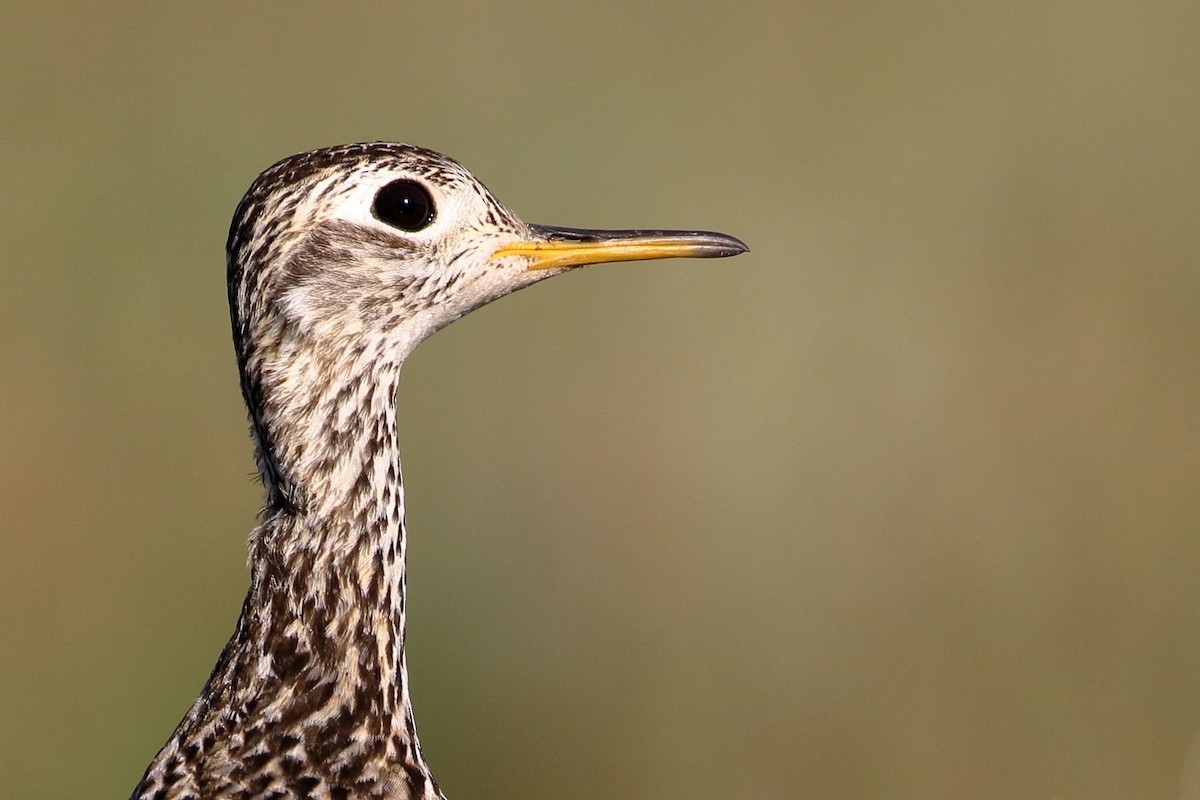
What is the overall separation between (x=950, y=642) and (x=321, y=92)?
6.89 metres

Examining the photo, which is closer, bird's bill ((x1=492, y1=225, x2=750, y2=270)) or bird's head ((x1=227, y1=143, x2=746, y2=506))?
bird's head ((x1=227, y1=143, x2=746, y2=506))

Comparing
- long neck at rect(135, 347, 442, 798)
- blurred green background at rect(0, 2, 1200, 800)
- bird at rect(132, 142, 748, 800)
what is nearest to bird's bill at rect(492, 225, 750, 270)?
bird at rect(132, 142, 748, 800)

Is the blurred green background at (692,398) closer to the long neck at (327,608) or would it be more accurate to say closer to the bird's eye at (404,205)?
the long neck at (327,608)

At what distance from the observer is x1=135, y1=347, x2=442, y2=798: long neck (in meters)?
5.12

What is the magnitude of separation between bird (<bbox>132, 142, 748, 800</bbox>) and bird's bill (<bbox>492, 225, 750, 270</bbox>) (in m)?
0.25

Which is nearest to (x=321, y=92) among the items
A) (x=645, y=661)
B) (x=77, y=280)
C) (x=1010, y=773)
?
(x=77, y=280)

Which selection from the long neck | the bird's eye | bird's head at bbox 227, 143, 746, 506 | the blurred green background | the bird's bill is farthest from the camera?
the blurred green background

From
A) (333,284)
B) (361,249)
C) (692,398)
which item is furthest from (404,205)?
(692,398)

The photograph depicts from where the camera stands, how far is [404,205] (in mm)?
5492

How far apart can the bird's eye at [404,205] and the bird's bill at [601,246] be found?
0.27 meters

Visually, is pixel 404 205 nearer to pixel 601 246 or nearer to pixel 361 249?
pixel 361 249

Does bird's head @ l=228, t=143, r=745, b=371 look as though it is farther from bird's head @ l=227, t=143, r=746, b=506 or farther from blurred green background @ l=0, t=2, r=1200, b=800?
blurred green background @ l=0, t=2, r=1200, b=800

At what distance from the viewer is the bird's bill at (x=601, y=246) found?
5734 millimetres

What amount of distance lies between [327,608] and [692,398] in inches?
242
